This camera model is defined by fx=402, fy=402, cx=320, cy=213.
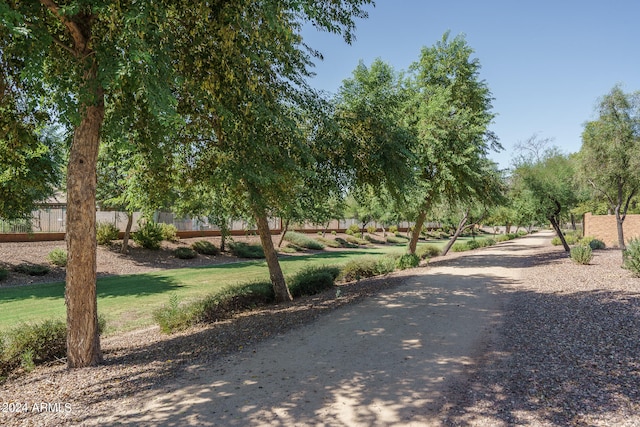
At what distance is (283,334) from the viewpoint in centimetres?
771

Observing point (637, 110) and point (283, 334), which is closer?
point (283, 334)

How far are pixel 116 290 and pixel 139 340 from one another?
9.30m

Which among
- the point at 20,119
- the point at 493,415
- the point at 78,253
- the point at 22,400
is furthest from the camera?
the point at 20,119

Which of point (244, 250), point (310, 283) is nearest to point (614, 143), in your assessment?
point (310, 283)

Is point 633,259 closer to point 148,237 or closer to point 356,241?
point 148,237

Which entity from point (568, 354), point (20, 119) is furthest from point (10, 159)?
point (568, 354)

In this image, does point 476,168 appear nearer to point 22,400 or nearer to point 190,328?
point 190,328

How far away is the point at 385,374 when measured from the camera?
541 centimetres

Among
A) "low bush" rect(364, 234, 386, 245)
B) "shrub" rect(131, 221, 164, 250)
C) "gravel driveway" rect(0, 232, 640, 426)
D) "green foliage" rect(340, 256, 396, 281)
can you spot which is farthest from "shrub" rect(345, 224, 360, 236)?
"gravel driveway" rect(0, 232, 640, 426)

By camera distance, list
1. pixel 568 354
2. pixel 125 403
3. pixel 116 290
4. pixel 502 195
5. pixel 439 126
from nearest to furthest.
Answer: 1. pixel 125 403
2. pixel 568 354
3. pixel 116 290
4. pixel 439 126
5. pixel 502 195

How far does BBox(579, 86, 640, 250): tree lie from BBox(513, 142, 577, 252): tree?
1.25 m

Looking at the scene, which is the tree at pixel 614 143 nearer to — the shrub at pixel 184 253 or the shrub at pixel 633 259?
the shrub at pixel 633 259

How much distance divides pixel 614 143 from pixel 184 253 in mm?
27477

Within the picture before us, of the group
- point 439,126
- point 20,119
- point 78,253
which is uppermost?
point 439,126
